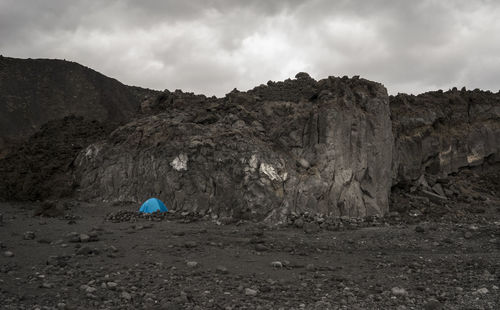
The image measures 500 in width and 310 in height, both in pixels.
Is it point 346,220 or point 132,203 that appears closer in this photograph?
point 346,220

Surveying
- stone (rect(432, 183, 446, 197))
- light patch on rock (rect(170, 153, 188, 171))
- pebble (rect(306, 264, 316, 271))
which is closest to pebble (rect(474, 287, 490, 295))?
pebble (rect(306, 264, 316, 271))

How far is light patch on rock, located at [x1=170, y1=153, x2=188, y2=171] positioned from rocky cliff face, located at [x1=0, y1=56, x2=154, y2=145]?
89.3 ft

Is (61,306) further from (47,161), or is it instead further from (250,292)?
(47,161)

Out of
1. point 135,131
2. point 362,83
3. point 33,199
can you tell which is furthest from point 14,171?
point 362,83

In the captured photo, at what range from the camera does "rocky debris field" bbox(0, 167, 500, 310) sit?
6.91m

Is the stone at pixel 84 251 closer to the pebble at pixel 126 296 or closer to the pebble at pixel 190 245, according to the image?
the pebble at pixel 190 245

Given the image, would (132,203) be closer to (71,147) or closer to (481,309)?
(71,147)

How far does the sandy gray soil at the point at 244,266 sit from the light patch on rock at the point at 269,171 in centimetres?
247

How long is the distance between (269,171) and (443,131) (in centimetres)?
1419

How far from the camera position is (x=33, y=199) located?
19391 millimetres

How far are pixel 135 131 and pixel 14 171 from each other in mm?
7062

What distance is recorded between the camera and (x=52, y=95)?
49875mm

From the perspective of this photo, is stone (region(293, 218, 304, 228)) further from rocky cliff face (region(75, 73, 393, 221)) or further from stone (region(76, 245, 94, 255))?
stone (region(76, 245, 94, 255))

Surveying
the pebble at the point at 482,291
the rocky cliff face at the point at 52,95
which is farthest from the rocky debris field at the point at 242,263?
the rocky cliff face at the point at 52,95
